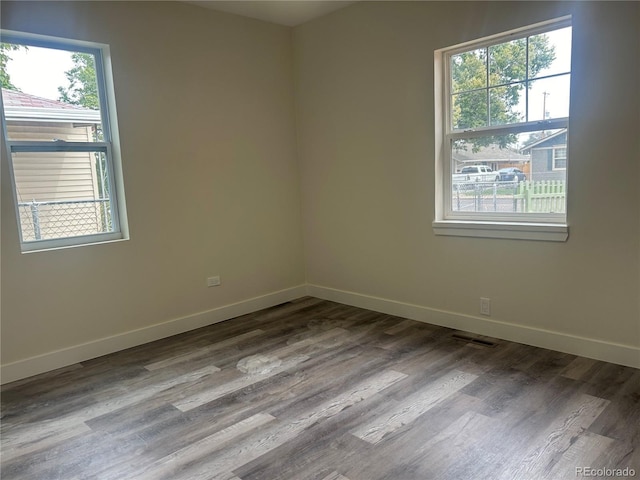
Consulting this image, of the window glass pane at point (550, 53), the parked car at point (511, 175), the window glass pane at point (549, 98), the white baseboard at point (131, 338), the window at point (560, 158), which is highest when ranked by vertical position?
the window glass pane at point (550, 53)

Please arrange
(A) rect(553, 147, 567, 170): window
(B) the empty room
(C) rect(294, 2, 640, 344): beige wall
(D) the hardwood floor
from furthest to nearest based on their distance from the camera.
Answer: (A) rect(553, 147, 567, 170): window
(C) rect(294, 2, 640, 344): beige wall
(B) the empty room
(D) the hardwood floor

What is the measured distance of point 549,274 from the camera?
120 inches

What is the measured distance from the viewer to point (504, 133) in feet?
10.5

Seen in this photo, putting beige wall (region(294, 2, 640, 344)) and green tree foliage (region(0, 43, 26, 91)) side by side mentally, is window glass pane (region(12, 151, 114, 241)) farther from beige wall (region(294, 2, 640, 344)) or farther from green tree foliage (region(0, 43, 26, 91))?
beige wall (region(294, 2, 640, 344))

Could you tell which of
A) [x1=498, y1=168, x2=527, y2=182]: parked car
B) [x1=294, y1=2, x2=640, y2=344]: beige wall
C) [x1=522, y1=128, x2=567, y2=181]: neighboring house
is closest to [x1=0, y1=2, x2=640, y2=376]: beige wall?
[x1=294, y1=2, x2=640, y2=344]: beige wall

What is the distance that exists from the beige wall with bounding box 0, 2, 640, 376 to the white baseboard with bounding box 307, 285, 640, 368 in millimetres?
41

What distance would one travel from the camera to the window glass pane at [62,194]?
3076 millimetres

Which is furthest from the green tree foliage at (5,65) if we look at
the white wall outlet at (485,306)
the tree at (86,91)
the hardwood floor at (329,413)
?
the white wall outlet at (485,306)

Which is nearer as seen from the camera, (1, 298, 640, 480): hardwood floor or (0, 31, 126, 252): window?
(1, 298, 640, 480): hardwood floor

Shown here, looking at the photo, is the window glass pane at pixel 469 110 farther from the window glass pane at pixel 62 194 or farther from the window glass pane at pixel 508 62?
the window glass pane at pixel 62 194

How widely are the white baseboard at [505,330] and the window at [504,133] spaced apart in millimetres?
676

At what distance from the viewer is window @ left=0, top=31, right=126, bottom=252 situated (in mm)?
3023

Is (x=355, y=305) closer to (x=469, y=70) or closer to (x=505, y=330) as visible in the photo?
(x=505, y=330)

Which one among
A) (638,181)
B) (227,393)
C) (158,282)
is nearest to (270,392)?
(227,393)
